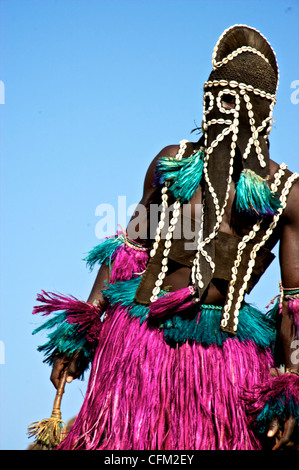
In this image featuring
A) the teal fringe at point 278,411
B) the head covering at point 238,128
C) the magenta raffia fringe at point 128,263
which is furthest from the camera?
the magenta raffia fringe at point 128,263

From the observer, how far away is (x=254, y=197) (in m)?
4.75

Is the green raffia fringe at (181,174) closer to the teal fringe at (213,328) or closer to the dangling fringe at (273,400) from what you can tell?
the teal fringe at (213,328)

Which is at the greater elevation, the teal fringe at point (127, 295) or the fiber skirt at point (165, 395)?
the teal fringe at point (127, 295)

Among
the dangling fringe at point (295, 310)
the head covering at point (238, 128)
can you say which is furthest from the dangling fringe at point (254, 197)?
the dangling fringe at point (295, 310)

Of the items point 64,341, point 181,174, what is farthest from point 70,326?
point 181,174

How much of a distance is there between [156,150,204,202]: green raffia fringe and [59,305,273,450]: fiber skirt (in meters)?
0.72

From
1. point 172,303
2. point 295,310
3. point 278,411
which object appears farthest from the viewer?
point 295,310

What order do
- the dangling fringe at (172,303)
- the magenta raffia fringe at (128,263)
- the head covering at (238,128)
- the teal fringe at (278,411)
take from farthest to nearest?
1. the magenta raffia fringe at (128,263)
2. the head covering at (238,128)
3. the dangling fringe at (172,303)
4. the teal fringe at (278,411)

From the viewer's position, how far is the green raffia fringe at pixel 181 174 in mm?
4848

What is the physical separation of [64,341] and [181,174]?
1.13m

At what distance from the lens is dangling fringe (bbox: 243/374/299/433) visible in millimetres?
4473

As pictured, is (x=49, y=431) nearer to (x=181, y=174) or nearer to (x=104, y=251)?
(x=104, y=251)

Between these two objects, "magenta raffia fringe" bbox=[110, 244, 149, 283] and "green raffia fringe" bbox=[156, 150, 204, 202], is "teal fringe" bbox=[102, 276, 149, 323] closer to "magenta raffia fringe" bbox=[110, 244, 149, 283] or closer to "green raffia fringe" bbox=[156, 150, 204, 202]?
"magenta raffia fringe" bbox=[110, 244, 149, 283]
